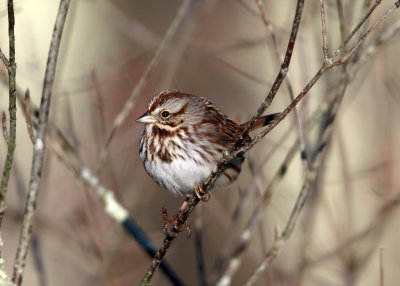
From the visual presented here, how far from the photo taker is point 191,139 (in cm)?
369

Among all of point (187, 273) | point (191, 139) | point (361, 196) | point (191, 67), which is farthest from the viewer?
point (191, 67)

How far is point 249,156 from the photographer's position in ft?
13.0

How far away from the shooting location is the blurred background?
448 cm

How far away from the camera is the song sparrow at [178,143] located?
→ 358cm

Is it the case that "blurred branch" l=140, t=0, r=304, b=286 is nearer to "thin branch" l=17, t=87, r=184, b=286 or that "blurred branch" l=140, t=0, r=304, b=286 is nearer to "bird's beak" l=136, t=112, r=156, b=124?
"bird's beak" l=136, t=112, r=156, b=124

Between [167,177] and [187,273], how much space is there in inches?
255

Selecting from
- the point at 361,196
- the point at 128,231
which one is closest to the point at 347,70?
the point at 128,231

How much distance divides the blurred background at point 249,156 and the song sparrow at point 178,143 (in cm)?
35

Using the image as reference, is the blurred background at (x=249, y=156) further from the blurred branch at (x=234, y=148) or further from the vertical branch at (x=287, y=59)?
the vertical branch at (x=287, y=59)

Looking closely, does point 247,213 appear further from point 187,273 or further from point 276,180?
point 276,180

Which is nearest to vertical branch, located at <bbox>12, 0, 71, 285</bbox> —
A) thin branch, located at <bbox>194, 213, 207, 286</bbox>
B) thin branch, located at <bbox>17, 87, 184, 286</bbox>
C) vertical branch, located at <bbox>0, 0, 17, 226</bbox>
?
vertical branch, located at <bbox>0, 0, 17, 226</bbox>

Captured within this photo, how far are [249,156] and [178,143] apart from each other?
0.57 m

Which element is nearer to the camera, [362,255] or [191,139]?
[191,139]

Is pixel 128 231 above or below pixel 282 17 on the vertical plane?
below
